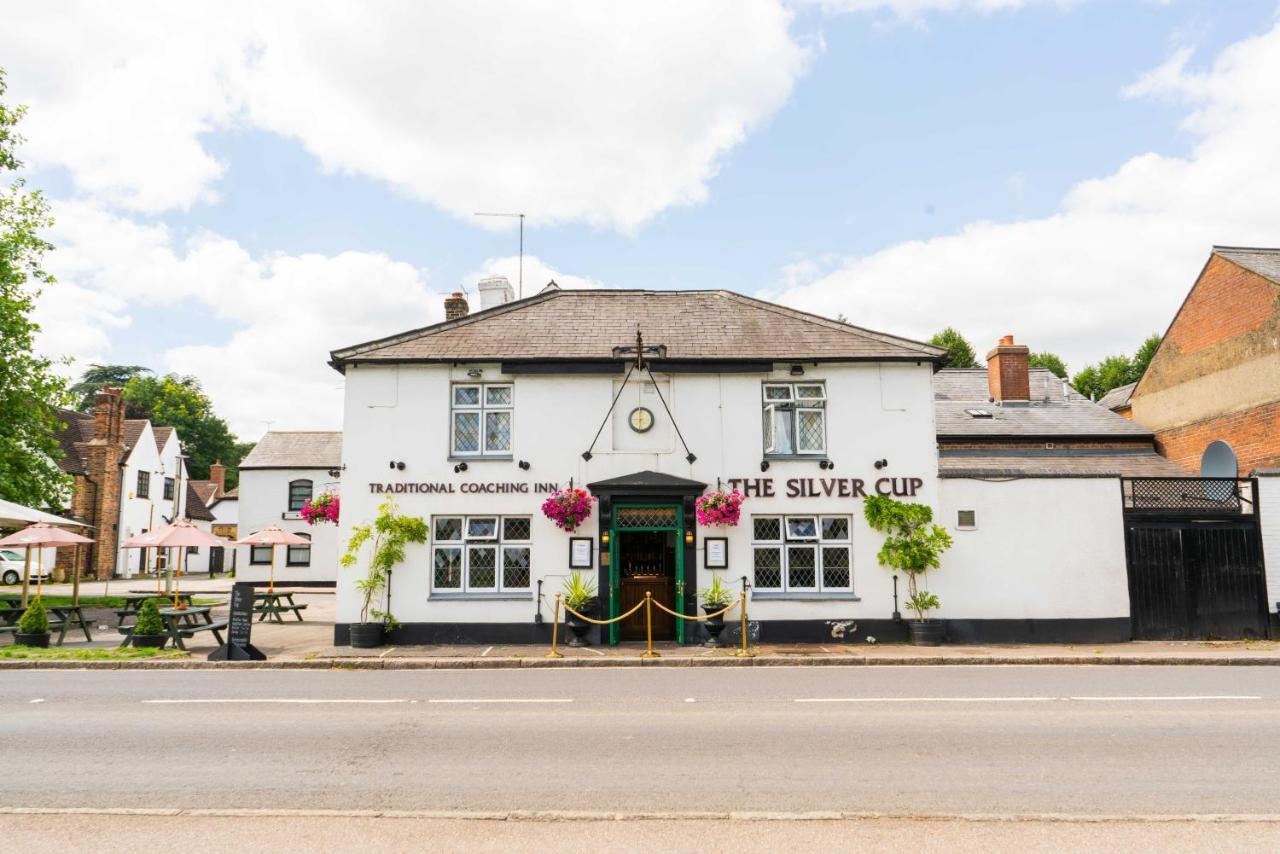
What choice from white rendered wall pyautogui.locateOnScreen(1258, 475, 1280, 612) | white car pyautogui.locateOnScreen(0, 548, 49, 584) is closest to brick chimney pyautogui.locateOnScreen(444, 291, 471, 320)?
white rendered wall pyautogui.locateOnScreen(1258, 475, 1280, 612)

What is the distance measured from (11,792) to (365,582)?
9.52 meters

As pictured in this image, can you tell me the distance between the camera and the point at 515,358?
1692cm

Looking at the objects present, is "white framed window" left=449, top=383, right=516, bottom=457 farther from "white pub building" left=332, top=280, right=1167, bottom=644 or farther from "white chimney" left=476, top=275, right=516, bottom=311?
"white chimney" left=476, top=275, right=516, bottom=311

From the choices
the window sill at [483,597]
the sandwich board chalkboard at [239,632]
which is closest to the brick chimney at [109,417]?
the sandwich board chalkboard at [239,632]

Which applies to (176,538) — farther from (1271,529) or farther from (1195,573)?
(1271,529)

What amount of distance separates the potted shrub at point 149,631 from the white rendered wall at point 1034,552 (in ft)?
48.9

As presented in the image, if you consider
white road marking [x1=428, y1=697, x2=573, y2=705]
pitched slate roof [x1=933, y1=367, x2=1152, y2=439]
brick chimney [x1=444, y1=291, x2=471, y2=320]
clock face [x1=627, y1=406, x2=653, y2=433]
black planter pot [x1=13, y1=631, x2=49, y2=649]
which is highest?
brick chimney [x1=444, y1=291, x2=471, y2=320]

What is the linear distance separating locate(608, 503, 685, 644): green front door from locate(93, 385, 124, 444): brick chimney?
39953 mm

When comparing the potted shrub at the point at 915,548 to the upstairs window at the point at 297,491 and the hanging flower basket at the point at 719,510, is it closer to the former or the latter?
the hanging flower basket at the point at 719,510

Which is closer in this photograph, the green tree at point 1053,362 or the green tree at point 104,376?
the green tree at point 1053,362

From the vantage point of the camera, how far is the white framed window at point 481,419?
17016 millimetres

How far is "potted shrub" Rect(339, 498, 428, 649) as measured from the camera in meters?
16.1

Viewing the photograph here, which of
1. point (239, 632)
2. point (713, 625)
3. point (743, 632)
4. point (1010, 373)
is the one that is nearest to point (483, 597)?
point (239, 632)

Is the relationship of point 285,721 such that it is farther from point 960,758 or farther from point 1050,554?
point 1050,554
